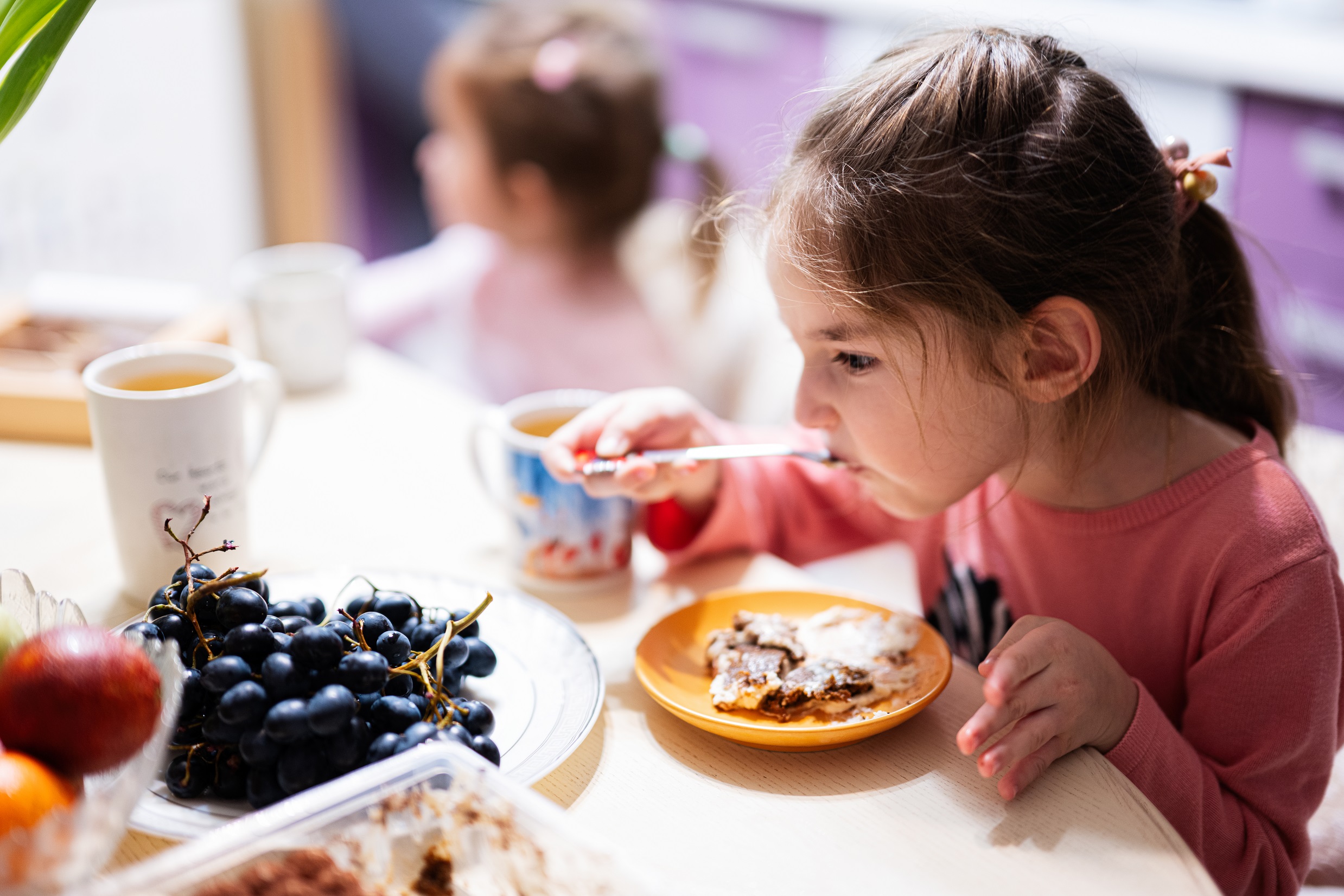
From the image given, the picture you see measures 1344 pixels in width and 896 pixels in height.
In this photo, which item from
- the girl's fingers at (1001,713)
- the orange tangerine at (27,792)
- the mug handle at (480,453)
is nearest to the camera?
the orange tangerine at (27,792)

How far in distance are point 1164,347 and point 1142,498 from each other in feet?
0.38

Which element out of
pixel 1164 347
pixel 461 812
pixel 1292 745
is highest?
pixel 1164 347

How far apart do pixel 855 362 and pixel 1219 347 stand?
0.32 meters

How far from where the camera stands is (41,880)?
0.41m

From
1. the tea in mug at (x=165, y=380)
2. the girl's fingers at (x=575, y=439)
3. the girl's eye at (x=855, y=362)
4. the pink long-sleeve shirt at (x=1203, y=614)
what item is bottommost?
the pink long-sleeve shirt at (x=1203, y=614)

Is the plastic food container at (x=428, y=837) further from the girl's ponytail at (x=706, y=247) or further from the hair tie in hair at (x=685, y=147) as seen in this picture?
the hair tie in hair at (x=685, y=147)

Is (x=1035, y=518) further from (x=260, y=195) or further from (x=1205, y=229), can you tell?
(x=260, y=195)

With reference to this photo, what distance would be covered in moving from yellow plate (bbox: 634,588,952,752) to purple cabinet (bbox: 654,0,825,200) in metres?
1.58

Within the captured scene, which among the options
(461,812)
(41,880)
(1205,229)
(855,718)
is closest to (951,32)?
(1205,229)

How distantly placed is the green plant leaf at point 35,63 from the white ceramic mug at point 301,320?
61 cm

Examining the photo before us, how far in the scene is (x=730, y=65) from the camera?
8.87 feet

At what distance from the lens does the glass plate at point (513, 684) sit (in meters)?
0.55

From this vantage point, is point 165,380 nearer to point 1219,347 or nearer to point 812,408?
point 812,408

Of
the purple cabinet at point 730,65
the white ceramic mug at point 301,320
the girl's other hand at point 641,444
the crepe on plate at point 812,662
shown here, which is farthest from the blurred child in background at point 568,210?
the crepe on plate at point 812,662
